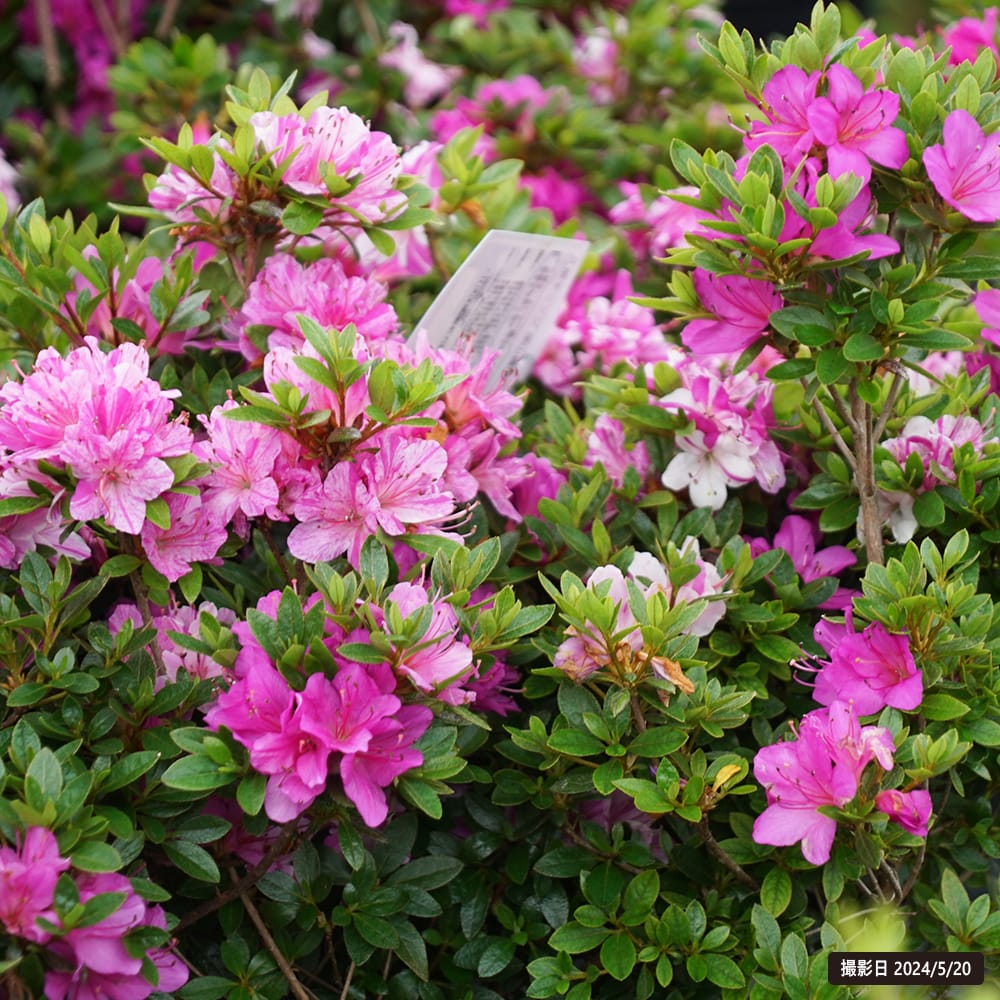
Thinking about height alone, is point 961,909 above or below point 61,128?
below

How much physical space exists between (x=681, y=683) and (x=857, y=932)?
27 cm

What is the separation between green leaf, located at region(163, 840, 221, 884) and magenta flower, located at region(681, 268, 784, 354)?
62 cm

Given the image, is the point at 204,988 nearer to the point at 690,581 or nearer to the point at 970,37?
the point at 690,581

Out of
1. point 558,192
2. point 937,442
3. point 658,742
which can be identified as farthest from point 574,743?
point 558,192

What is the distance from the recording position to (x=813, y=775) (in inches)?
42.1

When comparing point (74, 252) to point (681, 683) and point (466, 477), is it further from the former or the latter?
point (681, 683)

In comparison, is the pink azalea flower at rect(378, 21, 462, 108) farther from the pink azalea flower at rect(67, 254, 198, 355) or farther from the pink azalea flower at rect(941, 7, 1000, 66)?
the pink azalea flower at rect(67, 254, 198, 355)

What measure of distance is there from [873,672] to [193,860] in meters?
0.60

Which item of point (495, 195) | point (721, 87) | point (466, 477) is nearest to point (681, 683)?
point (466, 477)

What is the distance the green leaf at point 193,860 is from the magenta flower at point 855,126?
2.55 feet

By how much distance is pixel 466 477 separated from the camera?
1.24 meters

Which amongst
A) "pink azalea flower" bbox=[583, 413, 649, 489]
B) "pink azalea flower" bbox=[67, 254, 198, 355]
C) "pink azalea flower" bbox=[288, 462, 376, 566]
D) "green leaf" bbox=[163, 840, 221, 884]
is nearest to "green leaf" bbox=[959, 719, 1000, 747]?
"pink azalea flower" bbox=[583, 413, 649, 489]

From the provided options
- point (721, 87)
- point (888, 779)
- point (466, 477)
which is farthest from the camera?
point (721, 87)

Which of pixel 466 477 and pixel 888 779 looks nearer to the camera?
pixel 888 779
